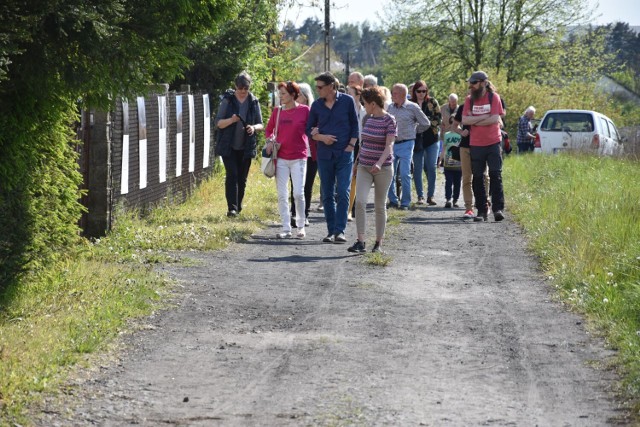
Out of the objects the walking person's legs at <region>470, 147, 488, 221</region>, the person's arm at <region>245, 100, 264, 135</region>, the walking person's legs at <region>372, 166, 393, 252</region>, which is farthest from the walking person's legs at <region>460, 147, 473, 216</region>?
the walking person's legs at <region>372, 166, 393, 252</region>

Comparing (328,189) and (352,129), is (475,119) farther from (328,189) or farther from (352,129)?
(328,189)

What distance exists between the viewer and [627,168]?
19.6m

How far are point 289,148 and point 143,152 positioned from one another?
228cm

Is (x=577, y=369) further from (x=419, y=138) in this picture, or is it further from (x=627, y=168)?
(x=627, y=168)

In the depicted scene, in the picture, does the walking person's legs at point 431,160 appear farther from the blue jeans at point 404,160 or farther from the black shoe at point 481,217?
the black shoe at point 481,217

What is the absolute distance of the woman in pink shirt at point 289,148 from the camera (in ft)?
45.1

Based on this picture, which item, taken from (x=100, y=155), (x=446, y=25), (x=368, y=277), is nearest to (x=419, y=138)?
(x=100, y=155)

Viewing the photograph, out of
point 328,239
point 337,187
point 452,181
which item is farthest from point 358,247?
point 452,181

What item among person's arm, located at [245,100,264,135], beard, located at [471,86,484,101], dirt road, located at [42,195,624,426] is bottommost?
dirt road, located at [42,195,624,426]

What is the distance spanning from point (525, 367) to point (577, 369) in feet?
1.00

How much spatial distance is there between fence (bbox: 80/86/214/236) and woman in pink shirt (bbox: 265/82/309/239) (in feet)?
5.22

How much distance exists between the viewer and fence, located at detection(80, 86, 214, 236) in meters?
12.8

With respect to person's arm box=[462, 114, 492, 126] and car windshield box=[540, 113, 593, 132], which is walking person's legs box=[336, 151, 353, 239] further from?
car windshield box=[540, 113, 593, 132]

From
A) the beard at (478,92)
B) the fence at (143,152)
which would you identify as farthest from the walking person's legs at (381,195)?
the beard at (478,92)
